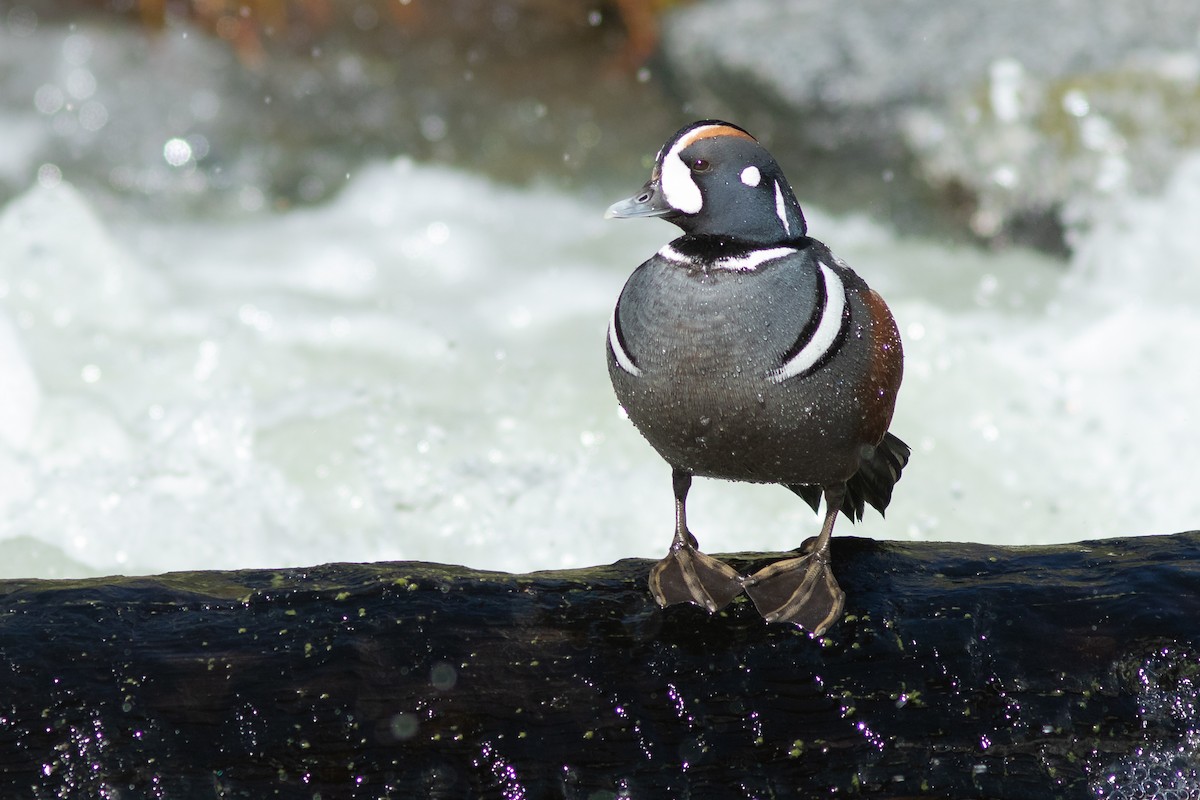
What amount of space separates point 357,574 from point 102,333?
164 inches

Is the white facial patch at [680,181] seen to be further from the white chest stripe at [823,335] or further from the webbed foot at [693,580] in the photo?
the webbed foot at [693,580]

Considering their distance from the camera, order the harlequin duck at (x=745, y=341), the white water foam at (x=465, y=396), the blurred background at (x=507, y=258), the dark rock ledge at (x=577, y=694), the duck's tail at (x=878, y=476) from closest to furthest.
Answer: the dark rock ledge at (x=577, y=694) < the harlequin duck at (x=745, y=341) < the duck's tail at (x=878, y=476) < the white water foam at (x=465, y=396) < the blurred background at (x=507, y=258)

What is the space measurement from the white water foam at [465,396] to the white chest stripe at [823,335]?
7.41 ft

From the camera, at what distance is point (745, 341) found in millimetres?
3035

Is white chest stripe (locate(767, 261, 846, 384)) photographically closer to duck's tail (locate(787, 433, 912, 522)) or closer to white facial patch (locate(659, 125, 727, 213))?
white facial patch (locate(659, 125, 727, 213))

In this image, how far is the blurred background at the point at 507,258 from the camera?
5.46 metres

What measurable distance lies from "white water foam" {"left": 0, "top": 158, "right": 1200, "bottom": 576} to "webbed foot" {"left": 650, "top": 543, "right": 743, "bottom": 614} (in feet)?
6.02

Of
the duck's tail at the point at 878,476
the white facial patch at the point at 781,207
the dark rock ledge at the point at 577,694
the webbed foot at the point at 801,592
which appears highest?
the white facial patch at the point at 781,207

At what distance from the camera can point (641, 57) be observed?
9695 mm

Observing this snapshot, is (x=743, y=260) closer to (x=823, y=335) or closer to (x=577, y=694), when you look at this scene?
(x=823, y=335)

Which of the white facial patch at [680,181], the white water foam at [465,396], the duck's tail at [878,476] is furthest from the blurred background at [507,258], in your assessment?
the white facial patch at [680,181]

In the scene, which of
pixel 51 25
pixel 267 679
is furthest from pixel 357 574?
pixel 51 25

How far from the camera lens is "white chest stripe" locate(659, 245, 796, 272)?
3068 mm

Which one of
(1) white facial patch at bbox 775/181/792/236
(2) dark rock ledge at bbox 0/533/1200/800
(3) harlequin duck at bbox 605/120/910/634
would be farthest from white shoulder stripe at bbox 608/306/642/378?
(2) dark rock ledge at bbox 0/533/1200/800
